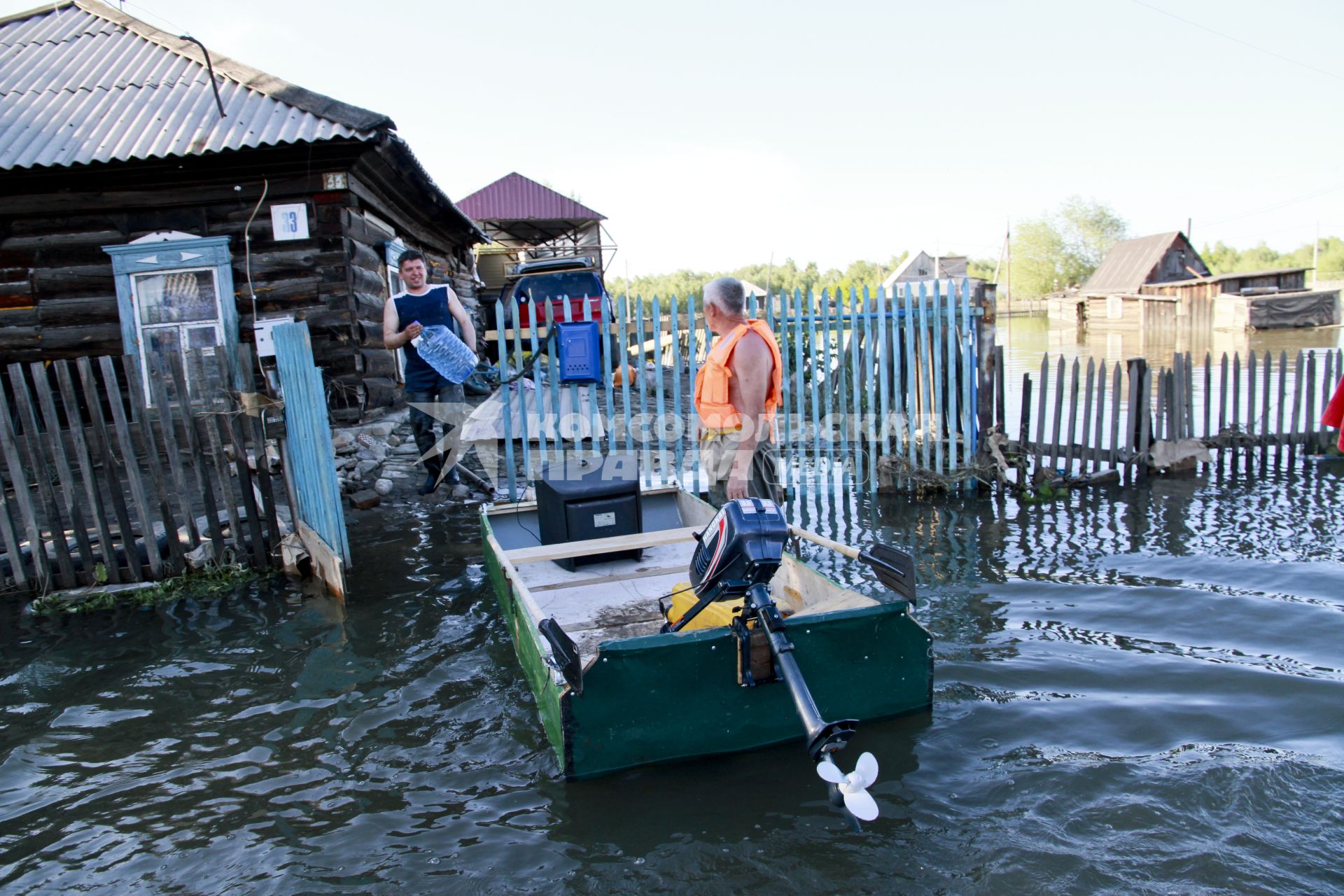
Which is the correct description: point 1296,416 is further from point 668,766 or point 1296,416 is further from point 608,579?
point 668,766

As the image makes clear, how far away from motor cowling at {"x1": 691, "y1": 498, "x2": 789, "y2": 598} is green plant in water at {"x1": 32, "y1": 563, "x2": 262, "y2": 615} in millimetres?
4101

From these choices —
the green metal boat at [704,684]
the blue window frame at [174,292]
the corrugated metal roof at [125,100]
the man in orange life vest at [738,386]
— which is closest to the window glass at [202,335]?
the blue window frame at [174,292]

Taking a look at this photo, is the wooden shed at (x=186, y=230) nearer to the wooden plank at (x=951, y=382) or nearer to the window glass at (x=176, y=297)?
the window glass at (x=176, y=297)

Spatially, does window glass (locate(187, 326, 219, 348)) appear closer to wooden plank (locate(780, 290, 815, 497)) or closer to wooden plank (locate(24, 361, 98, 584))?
wooden plank (locate(24, 361, 98, 584))

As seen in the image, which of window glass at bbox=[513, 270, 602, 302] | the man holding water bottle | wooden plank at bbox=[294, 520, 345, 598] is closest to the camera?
wooden plank at bbox=[294, 520, 345, 598]

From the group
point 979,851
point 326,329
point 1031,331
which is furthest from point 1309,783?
point 1031,331

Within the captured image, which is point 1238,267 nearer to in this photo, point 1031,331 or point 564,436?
point 1031,331

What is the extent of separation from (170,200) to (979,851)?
10.0m

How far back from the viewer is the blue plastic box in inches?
306

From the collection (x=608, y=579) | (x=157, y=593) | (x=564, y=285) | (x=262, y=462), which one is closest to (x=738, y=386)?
(x=608, y=579)

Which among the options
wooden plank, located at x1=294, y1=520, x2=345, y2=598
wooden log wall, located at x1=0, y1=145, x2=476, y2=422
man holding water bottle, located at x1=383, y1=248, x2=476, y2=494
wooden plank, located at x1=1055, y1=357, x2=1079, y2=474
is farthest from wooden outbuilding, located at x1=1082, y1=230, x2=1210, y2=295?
wooden plank, located at x1=294, y1=520, x2=345, y2=598

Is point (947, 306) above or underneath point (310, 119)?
underneath

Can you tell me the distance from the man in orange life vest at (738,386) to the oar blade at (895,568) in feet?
3.48

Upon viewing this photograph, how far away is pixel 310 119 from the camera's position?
909 centimetres
